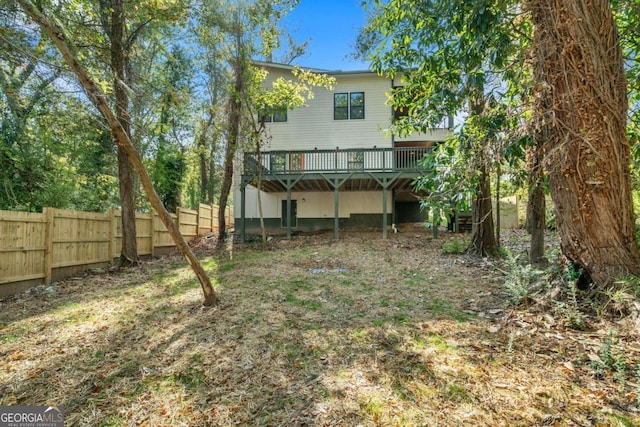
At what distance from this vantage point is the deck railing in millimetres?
11617

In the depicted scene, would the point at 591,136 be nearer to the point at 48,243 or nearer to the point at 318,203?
the point at 48,243

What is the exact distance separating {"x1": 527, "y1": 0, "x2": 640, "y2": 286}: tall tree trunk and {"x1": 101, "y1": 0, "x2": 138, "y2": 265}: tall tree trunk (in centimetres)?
814

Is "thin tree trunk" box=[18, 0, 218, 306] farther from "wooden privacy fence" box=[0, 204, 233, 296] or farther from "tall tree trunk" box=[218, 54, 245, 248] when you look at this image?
"tall tree trunk" box=[218, 54, 245, 248]

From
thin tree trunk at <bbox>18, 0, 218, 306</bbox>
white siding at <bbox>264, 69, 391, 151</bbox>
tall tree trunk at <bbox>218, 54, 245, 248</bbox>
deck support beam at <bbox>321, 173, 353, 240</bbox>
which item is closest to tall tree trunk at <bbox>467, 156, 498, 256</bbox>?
deck support beam at <bbox>321, 173, 353, 240</bbox>

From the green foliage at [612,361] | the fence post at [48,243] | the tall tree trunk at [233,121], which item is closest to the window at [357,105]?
the tall tree trunk at [233,121]

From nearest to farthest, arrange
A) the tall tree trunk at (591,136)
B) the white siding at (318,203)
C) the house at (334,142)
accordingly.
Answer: the tall tree trunk at (591,136)
the house at (334,142)
the white siding at (318,203)

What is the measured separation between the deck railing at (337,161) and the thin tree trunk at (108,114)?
306 inches

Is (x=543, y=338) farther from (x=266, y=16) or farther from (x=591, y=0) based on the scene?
(x=266, y=16)

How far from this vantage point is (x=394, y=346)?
3035mm

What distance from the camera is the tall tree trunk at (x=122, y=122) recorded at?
738cm

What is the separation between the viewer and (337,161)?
1180 centimetres

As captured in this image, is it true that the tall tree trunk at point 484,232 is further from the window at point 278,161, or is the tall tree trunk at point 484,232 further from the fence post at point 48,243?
the fence post at point 48,243

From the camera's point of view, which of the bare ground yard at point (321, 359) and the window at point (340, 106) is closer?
the bare ground yard at point (321, 359)

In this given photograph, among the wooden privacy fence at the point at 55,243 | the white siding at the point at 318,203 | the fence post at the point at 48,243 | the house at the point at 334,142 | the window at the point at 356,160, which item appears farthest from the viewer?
the white siding at the point at 318,203
